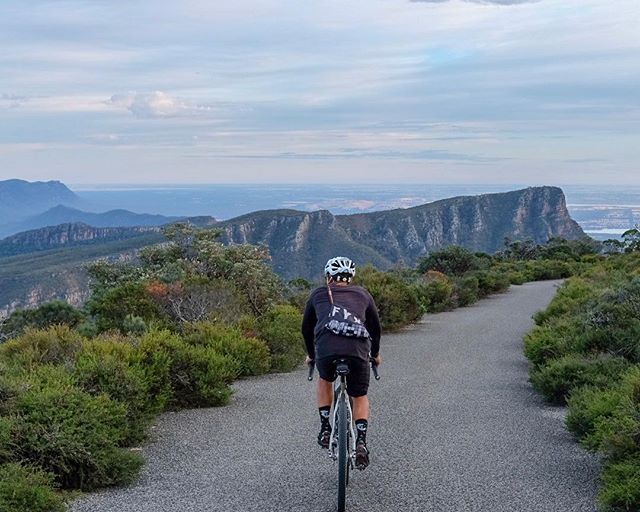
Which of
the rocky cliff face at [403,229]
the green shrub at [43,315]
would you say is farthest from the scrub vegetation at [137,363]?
the rocky cliff face at [403,229]

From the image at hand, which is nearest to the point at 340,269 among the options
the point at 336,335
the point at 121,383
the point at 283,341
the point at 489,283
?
the point at 336,335

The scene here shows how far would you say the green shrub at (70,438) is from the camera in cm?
623

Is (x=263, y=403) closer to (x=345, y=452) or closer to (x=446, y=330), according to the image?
(x=345, y=452)

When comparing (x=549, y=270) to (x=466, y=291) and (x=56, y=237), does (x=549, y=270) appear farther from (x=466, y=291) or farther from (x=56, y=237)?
(x=56, y=237)

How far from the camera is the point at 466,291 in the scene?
2648 cm

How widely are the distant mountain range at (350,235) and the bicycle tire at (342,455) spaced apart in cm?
6660

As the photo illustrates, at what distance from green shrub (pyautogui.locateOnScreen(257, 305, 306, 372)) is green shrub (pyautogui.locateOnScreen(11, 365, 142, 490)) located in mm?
6027

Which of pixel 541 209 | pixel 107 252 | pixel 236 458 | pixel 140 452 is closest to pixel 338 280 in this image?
pixel 236 458

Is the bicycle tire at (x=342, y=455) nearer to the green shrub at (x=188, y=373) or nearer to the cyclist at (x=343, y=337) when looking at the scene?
the cyclist at (x=343, y=337)

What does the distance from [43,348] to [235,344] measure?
305 centimetres

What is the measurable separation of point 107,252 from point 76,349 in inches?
3366

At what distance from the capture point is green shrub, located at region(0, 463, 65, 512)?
540cm

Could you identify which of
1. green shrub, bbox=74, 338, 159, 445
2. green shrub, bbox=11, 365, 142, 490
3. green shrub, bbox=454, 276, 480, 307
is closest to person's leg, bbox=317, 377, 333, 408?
green shrub, bbox=11, 365, 142, 490

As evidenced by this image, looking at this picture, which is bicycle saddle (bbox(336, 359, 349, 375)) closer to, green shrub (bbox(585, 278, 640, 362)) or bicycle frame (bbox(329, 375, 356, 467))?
bicycle frame (bbox(329, 375, 356, 467))
